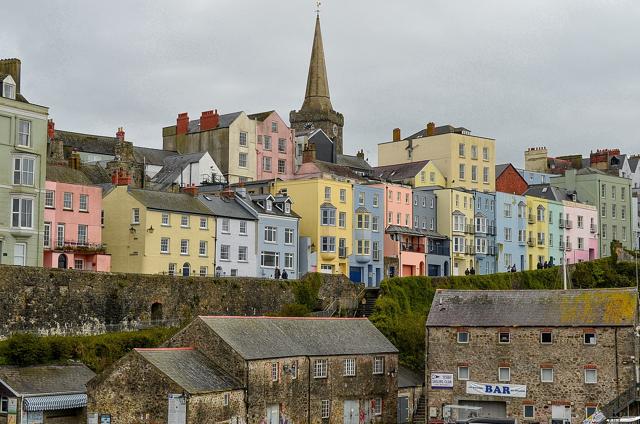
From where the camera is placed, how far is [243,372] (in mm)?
46188

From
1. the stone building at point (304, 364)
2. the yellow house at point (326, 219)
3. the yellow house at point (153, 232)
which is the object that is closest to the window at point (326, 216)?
the yellow house at point (326, 219)

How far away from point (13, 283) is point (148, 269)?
1533cm

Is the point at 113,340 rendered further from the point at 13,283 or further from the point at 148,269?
the point at 148,269

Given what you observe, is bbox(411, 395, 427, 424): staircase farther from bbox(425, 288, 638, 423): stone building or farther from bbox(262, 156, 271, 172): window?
bbox(262, 156, 271, 172): window

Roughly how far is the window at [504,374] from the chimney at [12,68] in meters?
33.3

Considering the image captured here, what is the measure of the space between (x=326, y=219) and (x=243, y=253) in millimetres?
9072

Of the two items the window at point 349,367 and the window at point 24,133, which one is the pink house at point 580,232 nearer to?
the window at point 349,367

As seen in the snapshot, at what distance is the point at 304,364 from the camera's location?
50.5 m

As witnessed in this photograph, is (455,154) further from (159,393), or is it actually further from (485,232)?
(159,393)

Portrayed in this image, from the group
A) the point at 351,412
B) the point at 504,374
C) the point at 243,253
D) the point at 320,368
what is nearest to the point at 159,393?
the point at 320,368

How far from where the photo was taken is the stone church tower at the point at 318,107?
11569cm

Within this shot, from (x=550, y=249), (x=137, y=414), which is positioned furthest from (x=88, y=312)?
(x=550, y=249)

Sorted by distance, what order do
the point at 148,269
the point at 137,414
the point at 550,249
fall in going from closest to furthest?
the point at 137,414
the point at 148,269
the point at 550,249

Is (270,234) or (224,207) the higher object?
(224,207)
